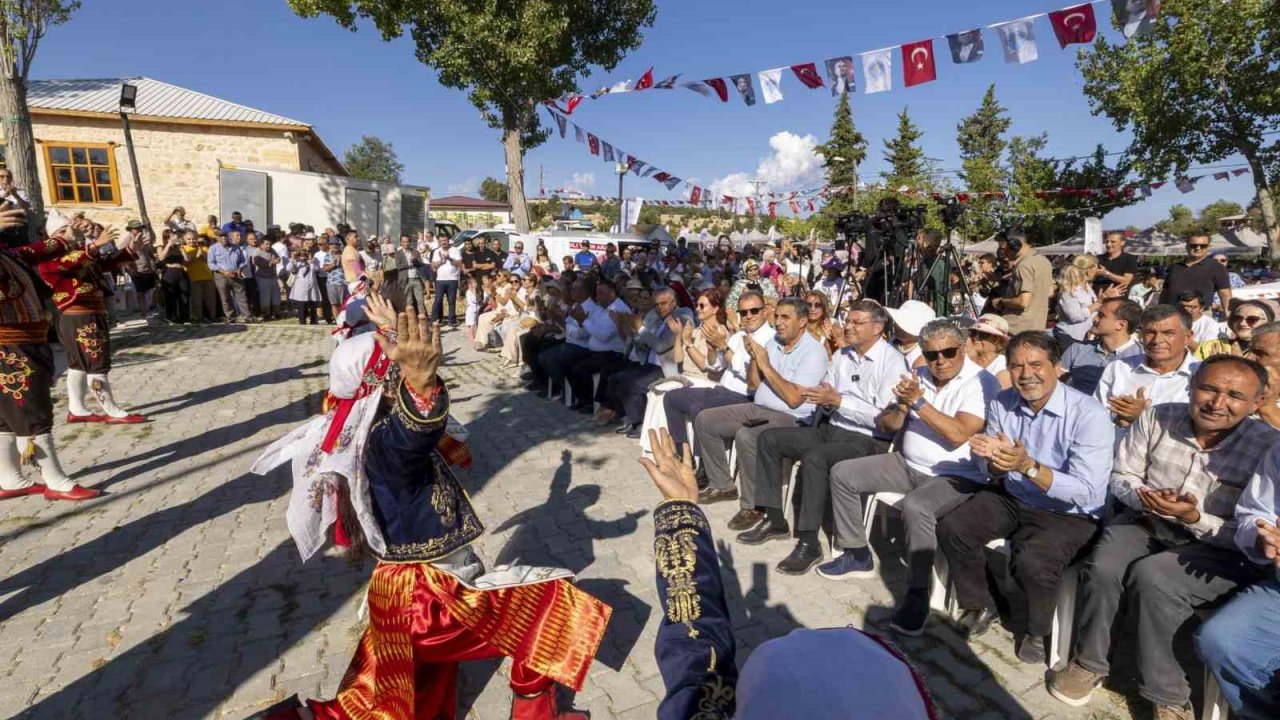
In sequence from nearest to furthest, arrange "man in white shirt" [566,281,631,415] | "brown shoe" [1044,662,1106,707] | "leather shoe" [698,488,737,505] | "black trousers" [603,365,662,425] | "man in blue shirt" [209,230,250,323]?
"brown shoe" [1044,662,1106,707] < "leather shoe" [698,488,737,505] < "black trousers" [603,365,662,425] < "man in white shirt" [566,281,631,415] < "man in blue shirt" [209,230,250,323]

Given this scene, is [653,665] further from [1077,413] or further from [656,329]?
[656,329]

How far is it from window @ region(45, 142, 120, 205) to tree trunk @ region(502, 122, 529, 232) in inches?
480

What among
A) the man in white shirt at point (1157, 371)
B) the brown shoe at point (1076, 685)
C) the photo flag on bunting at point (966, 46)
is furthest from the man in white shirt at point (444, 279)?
the brown shoe at point (1076, 685)

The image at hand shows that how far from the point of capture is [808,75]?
10.5 meters

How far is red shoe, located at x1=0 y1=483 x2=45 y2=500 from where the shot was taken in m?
4.84

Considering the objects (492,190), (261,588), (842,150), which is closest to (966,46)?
(261,588)

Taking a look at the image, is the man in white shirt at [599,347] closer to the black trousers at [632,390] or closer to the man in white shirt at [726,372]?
the black trousers at [632,390]

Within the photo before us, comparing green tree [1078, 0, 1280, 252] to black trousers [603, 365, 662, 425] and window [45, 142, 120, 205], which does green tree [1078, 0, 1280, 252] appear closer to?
black trousers [603, 365, 662, 425]

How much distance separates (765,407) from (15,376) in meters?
5.41

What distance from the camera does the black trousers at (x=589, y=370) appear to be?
7395mm

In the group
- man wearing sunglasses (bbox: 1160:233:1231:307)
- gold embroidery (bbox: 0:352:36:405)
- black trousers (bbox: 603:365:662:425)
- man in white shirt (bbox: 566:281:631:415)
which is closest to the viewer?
gold embroidery (bbox: 0:352:36:405)

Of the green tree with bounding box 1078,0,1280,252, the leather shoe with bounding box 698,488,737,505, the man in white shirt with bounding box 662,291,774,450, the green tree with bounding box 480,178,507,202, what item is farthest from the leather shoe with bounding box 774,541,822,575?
the green tree with bounding box 480,178,507,202

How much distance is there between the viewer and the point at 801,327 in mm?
4945

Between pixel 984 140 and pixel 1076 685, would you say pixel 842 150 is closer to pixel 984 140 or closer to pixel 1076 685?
pixel 984 140
